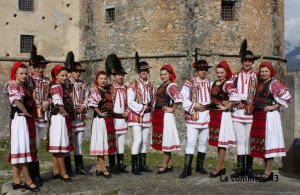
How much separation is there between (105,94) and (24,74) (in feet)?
5.53

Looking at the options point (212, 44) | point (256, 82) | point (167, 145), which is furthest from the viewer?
point (212, 44)

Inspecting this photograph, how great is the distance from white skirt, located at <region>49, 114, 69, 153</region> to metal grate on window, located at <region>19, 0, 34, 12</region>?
13.2 meters

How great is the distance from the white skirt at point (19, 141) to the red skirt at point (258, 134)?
12.9ft

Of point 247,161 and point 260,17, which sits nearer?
point 247,161

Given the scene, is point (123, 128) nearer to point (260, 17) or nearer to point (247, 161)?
point (247, 161)

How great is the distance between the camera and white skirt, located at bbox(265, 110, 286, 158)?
23.0 feet

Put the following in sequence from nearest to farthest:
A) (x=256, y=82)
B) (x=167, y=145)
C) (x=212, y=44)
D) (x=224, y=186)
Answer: (x=224, y=186) < (x=256, y=82) < (x=167, y=145) < (x=212, y=44)

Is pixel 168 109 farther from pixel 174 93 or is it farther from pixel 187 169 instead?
pixel 187 169

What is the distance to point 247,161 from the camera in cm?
761

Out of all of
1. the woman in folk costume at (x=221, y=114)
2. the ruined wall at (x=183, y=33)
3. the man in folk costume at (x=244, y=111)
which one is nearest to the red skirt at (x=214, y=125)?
the woman in folk costume at (x=221, y=114)

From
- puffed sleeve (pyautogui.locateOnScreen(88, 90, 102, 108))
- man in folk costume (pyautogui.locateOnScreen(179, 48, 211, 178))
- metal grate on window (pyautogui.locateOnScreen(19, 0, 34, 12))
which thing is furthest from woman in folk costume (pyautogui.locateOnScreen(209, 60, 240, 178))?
metal grate on window (pyautogui.locateOnScreen(19, 0, 34, 12))

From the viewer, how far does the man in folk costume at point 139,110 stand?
805cm

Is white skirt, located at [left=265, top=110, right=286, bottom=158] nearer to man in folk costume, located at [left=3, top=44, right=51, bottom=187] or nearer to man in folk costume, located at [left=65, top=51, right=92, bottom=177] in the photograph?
man in folk costume, located at [left=65, top=51, right=92, bottom=177]

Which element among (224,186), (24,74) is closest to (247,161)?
(224,186)
